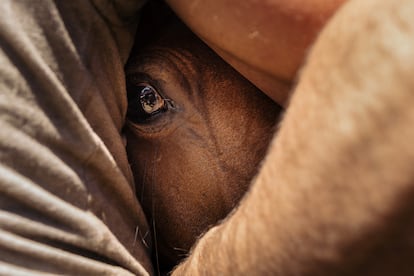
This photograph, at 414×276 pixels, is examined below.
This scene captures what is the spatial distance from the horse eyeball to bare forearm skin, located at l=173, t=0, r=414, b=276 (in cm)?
39

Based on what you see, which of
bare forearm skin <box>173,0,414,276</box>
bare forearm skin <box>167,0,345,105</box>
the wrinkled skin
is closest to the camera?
bare forearm skin <box>173,0,414,276</box>

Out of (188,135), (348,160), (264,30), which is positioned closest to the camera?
(348,160)

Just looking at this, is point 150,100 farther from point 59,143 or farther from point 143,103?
point 59,143

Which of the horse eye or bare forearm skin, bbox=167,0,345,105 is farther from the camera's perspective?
the horse eye

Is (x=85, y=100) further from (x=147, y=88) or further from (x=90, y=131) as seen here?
(x=147, y=88)

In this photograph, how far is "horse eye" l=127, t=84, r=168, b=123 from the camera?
911mm

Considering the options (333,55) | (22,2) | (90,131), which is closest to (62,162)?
(90,131)

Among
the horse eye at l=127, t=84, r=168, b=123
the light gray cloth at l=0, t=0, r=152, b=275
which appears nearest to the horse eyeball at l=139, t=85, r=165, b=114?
the horse eye at l=127, t=84, r=168, b=123

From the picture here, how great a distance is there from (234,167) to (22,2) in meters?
0.34

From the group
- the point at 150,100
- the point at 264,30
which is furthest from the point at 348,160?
the point at 150,100

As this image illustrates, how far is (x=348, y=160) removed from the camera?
434mm

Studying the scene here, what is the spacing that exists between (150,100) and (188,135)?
85mm

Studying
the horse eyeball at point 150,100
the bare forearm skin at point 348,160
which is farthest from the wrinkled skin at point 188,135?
the bare forearm skin at point 348,160

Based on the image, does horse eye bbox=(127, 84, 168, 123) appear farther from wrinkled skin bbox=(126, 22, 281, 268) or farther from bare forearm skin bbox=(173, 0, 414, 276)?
bare forearm skin bbox=(173, 0, 414, 276)
